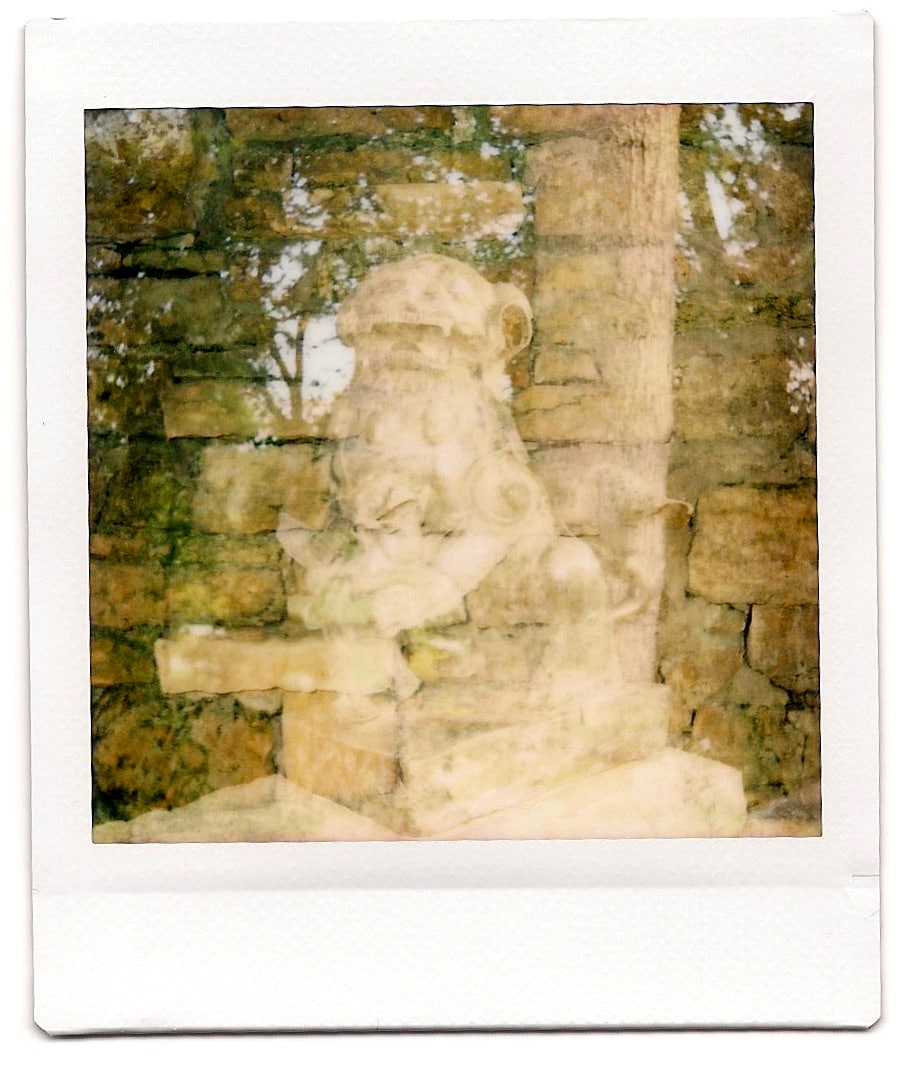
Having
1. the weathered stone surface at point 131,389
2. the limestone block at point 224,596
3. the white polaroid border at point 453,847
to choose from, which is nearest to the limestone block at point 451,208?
the white polaroid border at point 453,847

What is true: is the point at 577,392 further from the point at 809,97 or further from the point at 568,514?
the point at 809,97

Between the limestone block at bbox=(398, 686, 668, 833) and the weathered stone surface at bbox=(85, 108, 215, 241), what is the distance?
2.15 ft

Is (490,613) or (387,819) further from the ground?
(490,613)

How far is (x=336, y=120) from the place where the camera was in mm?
1103

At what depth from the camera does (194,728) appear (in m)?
1.11

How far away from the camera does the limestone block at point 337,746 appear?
43.3 inches

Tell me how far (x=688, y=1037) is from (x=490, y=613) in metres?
0.56

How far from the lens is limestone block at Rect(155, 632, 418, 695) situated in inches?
43.3

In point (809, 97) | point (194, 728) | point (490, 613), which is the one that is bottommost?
point (194, 728)

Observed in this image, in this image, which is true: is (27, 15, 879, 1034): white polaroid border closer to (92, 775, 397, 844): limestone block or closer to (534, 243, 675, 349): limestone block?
(92, 775, 397, 844): limestone block

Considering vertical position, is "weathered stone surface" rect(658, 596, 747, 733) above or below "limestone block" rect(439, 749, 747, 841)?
above

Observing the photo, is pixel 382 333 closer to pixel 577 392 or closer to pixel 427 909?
pixel 577 392

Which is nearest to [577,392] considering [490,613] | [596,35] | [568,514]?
[568,514]

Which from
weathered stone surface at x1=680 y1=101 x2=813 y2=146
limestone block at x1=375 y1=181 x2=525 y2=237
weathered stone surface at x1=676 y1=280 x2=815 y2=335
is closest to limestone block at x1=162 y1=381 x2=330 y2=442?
limestone block at x1=375 y1=181 x2=525 y2=237
